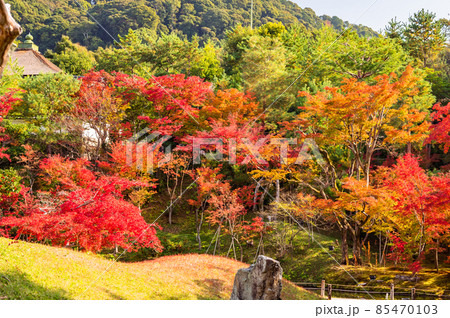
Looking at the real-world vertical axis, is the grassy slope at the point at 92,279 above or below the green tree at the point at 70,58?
below

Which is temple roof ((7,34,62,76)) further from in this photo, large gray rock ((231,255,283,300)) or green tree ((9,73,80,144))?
large gray rock ((231,255,283,300))

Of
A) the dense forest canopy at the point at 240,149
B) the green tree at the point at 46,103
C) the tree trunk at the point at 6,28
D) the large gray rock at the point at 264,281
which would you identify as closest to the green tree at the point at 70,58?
the dense forest canopy at the point at 240,149

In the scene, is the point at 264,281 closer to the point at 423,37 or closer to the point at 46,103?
the point at 46,103

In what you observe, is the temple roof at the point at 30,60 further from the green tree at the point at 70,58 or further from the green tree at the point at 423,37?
the green tree at the point at 423,37

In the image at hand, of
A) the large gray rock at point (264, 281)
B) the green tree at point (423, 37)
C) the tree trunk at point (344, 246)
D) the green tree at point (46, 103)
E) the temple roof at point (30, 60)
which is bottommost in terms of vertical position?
the tree trunk at point (344, 246)

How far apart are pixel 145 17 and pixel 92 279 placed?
18008mm

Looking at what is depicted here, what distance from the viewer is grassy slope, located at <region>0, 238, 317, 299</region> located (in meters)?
4.52

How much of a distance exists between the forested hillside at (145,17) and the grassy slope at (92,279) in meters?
16.1

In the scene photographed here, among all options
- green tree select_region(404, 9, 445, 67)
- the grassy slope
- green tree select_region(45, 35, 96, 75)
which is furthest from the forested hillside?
the grassy slope

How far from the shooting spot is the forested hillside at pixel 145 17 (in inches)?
777

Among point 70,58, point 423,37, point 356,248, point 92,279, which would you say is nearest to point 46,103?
point 92,279

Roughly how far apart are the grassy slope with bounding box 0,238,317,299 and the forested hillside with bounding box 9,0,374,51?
52.9 ft

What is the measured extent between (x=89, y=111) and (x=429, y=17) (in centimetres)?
1617

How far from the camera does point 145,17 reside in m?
20.0
